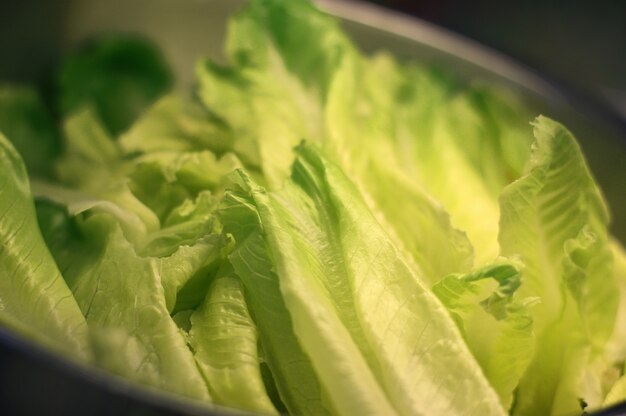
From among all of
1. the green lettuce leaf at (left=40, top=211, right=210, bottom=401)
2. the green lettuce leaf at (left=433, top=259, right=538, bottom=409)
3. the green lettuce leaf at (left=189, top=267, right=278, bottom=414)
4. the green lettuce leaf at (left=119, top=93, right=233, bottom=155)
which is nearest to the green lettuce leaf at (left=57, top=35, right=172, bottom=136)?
the green lettuce leaf at (left=119, top=93, right=233, bottom=155)

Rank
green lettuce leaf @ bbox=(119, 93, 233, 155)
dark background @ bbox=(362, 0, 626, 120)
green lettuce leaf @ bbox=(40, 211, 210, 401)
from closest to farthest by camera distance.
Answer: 1. green lettuce leaf @ bbox=(40, 211, 210, 401)
2. green lettuce leaf @ bbox=(119, 93, 233, 155)
3. dark background @ bbox=(362, 0, 626, 120)

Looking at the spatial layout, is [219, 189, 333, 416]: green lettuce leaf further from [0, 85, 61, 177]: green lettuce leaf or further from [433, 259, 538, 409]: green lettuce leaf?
[0, 85, 61, 177]: green lettuce leaf

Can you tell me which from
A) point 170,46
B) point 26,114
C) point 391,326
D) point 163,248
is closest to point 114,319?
point 163,248

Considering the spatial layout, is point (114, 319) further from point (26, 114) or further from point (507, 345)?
point (26, 114)

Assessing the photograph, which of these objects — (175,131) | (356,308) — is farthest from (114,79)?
(356,308)

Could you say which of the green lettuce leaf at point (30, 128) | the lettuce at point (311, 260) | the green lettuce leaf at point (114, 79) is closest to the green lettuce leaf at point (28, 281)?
the lettuce at point (311, 260)

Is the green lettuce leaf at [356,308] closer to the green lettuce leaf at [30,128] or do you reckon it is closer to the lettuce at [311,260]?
the lettuce at [311,260]

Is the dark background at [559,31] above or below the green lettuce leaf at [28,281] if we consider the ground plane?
above
